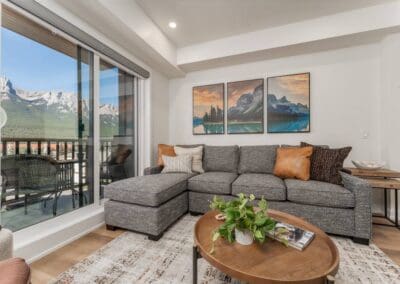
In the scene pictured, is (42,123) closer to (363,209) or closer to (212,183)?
(212,183)

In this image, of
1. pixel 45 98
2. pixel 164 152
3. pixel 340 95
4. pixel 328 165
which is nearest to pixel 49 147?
pixel 45 98

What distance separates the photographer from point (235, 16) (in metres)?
2.56

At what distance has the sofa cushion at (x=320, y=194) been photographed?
1914mm

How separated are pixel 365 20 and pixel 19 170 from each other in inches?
161

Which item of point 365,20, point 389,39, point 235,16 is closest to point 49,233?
point 235,16

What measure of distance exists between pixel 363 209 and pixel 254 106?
6.55ft

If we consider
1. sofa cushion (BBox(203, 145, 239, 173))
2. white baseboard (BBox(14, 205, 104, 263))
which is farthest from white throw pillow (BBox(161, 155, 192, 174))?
white baseboard (BBox(14, 205, 104, 263))

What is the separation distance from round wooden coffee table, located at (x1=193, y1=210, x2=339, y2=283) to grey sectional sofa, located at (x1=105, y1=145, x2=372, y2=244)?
0.82 metres

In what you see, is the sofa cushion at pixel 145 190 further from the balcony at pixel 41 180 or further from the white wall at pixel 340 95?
the white wall at pixel 340 95

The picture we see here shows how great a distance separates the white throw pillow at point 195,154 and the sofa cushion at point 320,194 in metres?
1.29

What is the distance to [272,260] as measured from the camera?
104 cm

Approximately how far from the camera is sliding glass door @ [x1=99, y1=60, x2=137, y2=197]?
259 centimetres

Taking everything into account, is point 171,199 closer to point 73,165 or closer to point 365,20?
point 73,165

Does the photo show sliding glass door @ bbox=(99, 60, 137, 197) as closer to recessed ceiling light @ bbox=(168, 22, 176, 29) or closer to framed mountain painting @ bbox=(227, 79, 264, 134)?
recessed ceiling light @ bbox=(168, 22, 176, 29)
